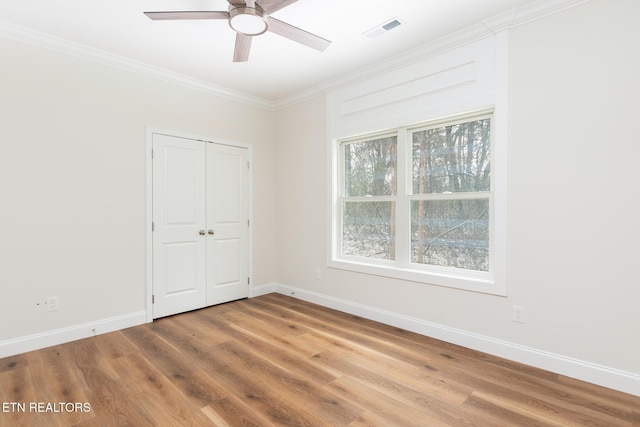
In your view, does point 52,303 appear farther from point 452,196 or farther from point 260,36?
point 452,196

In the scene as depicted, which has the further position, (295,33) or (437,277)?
(437,277)

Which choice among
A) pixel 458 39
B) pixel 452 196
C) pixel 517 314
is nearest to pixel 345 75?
pixel 458 39

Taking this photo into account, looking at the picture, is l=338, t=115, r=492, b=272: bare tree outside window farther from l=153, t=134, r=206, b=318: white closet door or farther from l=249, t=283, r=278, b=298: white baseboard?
l=153, t=134, r=206, b=318: white closet door

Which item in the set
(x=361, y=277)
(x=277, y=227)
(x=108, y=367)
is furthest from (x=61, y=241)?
(x=361, y=277)

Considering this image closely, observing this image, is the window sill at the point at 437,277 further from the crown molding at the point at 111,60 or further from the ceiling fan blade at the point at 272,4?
the crown molding at the point at 111,60

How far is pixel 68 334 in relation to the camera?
118 inches

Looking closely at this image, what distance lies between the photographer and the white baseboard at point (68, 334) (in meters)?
→ 2.73

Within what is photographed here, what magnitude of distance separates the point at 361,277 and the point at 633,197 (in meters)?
2.41

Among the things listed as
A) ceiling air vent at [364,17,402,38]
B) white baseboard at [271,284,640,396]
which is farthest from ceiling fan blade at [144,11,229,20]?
white baseboard at [271,284,640,396]

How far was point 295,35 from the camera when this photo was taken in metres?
2.42

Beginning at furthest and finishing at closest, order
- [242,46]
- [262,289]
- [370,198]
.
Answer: [262,289], [370,198], [242,46]

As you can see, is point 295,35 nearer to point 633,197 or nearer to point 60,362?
point 633,197

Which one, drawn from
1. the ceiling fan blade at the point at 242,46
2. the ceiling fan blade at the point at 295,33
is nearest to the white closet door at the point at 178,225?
the ceiling fan blade at the point at 242,46

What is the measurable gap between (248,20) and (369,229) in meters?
2.46
